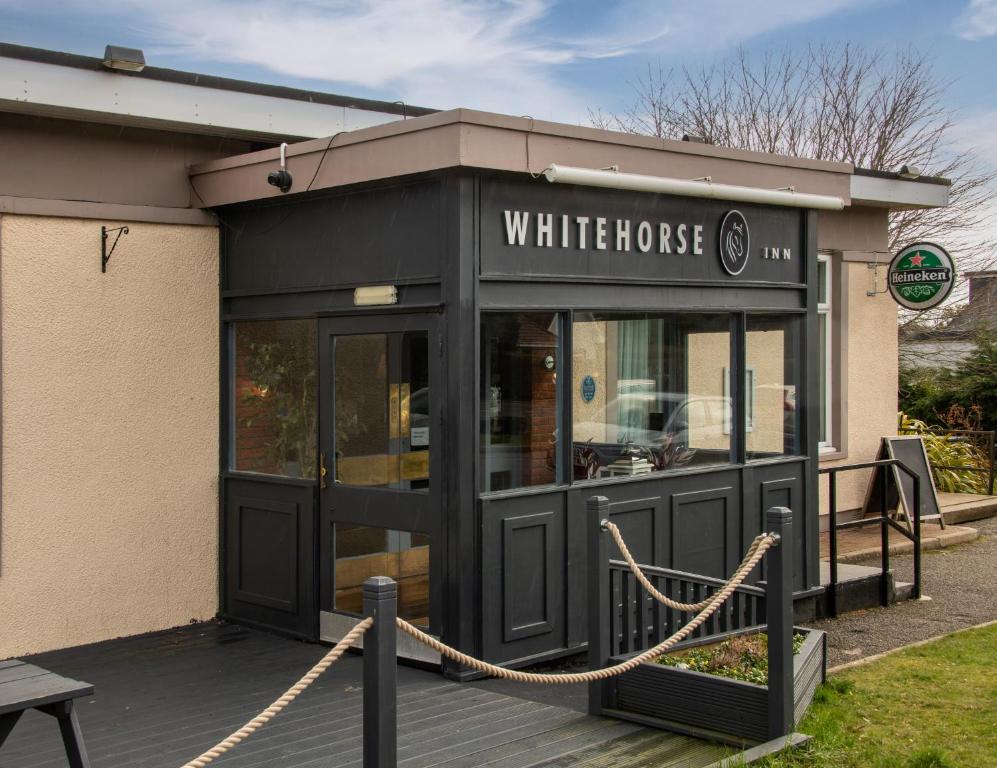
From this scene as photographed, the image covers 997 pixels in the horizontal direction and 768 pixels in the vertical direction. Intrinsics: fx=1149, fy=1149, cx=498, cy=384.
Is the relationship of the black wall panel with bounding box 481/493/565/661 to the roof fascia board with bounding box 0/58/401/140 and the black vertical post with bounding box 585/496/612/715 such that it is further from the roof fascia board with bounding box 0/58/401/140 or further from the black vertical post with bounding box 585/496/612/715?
the roof fascia board with bounding box 0/58/401/140

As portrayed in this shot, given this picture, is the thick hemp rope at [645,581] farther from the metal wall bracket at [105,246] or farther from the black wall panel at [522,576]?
the metal wall bracket at [105,246]

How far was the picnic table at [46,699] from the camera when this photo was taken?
3.89 m

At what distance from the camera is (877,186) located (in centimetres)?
1129

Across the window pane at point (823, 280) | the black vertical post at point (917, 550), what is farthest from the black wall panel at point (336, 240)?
the window pane at point (823, 280)

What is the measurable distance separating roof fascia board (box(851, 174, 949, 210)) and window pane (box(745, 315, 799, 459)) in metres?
3.54

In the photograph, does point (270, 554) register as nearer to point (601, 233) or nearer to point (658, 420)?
point (658, 420)

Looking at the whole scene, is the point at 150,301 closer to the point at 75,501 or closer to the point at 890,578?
the point at 75,501

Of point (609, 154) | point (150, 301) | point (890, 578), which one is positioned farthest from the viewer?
point (890, 578)

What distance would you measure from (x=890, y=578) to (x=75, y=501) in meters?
5.84

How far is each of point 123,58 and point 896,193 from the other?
778 cm

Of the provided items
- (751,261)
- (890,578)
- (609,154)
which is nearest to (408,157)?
(609,154)

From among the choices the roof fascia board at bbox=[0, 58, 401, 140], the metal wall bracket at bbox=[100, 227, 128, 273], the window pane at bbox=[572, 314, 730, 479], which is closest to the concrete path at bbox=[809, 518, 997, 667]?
the window pane at bbox=[572, 314, 730, 479]

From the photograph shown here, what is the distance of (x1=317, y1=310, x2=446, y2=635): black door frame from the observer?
247 inches

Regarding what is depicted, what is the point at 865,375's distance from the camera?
12.1 meters
